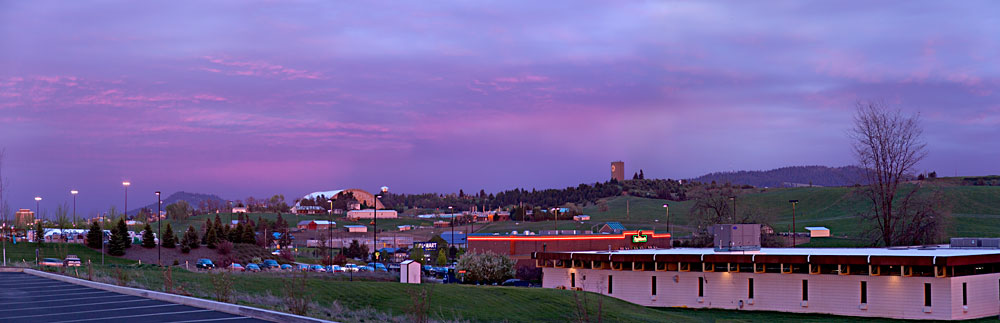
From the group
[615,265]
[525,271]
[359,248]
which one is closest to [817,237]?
[525,271]

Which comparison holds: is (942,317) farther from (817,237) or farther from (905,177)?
(817,237)

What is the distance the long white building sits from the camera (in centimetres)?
3481

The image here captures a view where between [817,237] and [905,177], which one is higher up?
[905,177]

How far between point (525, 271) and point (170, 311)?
52711 millimetres

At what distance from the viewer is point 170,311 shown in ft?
62.2

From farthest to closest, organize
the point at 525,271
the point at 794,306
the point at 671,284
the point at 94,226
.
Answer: the point at 94,226
the point at 525,271
the point at 671,284
the point at 794,306

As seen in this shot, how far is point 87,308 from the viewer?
20.3m

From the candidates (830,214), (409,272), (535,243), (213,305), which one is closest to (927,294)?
(409,272)

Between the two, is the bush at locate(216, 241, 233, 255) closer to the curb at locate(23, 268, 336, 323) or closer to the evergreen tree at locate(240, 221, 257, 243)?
the evergreen tree at locate(240, 221, 257, 243)

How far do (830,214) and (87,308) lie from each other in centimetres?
15530

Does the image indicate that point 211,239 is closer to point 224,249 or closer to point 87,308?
point 224,249

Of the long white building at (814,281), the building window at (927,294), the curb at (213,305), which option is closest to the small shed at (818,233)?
the long white building at (814,281)

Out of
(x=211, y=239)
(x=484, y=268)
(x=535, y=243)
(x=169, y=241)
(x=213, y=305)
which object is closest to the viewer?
(x=213, y=305)

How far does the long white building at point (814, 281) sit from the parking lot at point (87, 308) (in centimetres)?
2769
